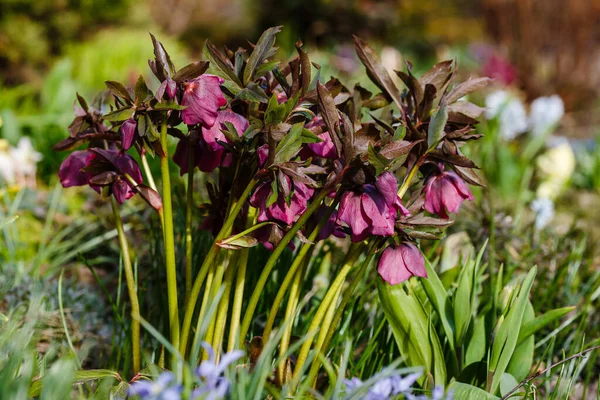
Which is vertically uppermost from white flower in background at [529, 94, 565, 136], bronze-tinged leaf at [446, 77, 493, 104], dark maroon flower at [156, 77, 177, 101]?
dark maroon flower at [156, 77, 177, 101]

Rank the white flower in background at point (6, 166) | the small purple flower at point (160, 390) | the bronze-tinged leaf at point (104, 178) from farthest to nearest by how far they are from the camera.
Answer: the white flower in background at point (6, 166), the bronze-tinged leaf at point (104, 178), the small purple flower at point (160, 390)

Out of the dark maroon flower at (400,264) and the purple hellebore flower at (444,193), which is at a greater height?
the purple hellebore flower at (444,193)

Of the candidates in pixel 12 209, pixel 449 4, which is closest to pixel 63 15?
pixel 12 209

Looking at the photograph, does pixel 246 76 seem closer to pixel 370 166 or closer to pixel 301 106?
pixel 301 106

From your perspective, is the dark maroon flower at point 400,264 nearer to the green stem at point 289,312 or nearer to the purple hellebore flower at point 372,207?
the purple hellebore flower at point 372,207

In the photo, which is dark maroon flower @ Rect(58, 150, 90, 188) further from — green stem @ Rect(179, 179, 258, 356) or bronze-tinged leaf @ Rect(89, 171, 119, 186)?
green stem @ Rect(179, 179, 258, 356)

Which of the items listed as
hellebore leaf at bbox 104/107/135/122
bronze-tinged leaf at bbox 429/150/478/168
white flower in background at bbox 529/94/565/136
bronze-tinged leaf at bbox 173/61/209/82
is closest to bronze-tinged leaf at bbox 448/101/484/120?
bronze-tinged leaf at bbox 429/150/478/168

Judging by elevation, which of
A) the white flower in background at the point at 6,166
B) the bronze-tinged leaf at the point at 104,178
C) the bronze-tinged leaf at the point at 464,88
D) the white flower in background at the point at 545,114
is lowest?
the white flower in background at the point at 545,114

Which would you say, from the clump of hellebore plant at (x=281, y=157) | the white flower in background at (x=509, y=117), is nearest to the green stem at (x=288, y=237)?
the clump of hellebore plant at (x=281, y=157)
